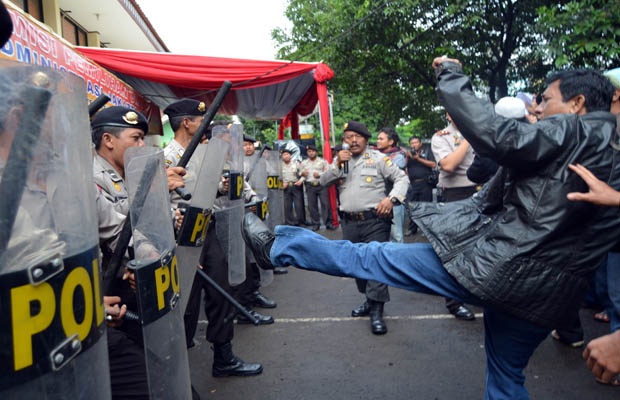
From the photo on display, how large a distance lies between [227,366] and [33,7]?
6580mm

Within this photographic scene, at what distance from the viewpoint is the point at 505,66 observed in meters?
11.2

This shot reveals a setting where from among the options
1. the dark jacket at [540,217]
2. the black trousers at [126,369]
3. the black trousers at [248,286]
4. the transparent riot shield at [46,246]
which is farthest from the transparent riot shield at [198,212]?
the black trousers at [248,286]

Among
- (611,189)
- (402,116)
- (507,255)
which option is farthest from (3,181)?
Answer: (402,116)

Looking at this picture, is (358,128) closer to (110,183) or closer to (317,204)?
(110,183)

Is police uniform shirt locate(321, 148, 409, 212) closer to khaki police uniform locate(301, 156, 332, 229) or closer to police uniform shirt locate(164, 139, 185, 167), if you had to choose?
police uniform shirt locate(164, 139, 185, 167)

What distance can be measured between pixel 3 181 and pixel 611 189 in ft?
6.09

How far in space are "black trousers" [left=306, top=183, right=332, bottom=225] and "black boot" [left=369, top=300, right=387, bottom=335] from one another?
666 centimetres

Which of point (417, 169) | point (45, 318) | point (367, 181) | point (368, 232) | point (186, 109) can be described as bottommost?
point (368, 232)

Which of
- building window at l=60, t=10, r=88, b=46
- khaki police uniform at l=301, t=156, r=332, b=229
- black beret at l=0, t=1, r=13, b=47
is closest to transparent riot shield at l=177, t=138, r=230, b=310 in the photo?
black beret at l=0, t=1, r=13, b=47

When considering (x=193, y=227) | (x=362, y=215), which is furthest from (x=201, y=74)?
(x=193, y=227)

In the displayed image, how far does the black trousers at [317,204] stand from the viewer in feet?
35.0

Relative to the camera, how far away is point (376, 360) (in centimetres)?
329

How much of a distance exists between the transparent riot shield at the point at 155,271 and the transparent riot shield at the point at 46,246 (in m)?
0.51

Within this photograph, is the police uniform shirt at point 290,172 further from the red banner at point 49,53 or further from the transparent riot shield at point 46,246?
the transparent riot shield at point 46,246
